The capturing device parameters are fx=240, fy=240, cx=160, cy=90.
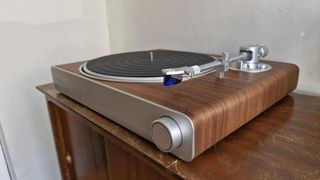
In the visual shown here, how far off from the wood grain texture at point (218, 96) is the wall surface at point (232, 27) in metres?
0.10

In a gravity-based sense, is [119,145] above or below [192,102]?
below

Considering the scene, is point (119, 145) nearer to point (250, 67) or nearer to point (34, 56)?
point (250, 67)

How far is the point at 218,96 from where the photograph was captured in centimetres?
40

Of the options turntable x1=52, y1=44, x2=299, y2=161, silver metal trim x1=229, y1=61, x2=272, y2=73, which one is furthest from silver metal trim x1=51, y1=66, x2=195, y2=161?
silver metal trim x1=229, y1=61, x2=272, y2=73

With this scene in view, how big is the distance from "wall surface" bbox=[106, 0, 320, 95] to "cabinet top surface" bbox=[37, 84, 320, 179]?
0.53 feet

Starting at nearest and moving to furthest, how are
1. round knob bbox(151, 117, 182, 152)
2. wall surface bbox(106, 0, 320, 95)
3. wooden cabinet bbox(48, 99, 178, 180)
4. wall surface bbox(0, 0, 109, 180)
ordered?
round knob bbox(151, 117, 182, 152) < wooden cabinet bbox(48, 99, 178, 180) < wall surface bbox(106, 0, 320, 95) < wall surface bbox(0, 0, 109, 180)

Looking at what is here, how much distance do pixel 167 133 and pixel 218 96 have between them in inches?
4.7

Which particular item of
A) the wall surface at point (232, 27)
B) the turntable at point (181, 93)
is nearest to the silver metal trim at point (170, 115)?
the turntable at point (181, 93)

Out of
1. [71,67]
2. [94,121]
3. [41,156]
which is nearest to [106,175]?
[94,121]

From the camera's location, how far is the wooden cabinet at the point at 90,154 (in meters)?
0.47

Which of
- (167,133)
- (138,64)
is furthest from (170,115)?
(138,64)

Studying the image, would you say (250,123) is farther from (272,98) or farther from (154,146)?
(154,146)

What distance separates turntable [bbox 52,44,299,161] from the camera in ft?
1.16

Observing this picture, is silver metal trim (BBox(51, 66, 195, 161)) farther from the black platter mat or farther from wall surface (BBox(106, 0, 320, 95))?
wall surface (BBox(106, 0, 320, 95))
